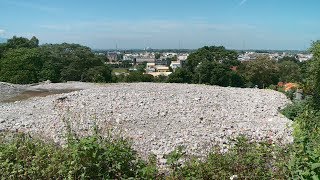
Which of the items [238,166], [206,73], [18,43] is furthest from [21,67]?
[238,166]

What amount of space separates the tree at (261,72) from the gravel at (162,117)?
20424 mm

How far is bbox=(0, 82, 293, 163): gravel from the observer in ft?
34.1

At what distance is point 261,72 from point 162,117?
93.0 feet

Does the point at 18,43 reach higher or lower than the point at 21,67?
higher

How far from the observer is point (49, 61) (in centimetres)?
3844

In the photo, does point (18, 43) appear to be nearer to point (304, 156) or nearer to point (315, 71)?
point (315, 71)

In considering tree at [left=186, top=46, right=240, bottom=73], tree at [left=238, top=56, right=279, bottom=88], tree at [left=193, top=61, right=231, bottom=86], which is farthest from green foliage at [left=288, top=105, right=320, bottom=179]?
tree at [left=238, top=56, right=279, bottom=88]

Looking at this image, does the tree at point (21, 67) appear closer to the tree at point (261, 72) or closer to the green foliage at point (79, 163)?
the tree at point (261, 72)

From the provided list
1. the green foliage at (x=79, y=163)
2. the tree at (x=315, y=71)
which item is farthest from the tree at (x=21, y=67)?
the green foliage at (x=79, y=163)

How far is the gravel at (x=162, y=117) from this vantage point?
410 inches

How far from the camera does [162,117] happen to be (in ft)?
45.0

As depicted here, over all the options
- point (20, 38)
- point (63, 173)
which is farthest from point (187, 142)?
point (20, 38)

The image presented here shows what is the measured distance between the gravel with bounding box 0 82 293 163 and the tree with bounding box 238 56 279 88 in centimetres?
2042

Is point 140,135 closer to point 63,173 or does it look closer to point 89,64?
point 63,173
